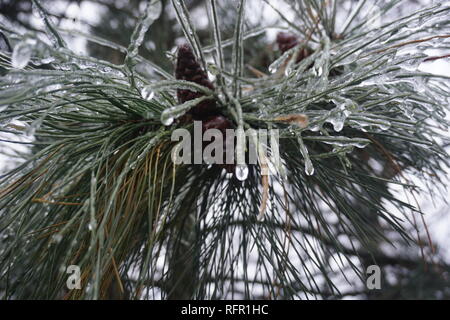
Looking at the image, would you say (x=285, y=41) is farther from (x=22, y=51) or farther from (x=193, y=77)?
(x=22, y=51)

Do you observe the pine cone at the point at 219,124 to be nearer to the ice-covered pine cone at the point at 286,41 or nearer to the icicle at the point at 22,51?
the icicle at the point at 22,51

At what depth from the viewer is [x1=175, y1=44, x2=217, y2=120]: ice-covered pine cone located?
69 cm

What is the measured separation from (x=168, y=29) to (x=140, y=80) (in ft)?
3.28

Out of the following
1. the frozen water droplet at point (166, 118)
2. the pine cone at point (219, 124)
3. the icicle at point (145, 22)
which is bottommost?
the frozen water droplet at point (166, 118)

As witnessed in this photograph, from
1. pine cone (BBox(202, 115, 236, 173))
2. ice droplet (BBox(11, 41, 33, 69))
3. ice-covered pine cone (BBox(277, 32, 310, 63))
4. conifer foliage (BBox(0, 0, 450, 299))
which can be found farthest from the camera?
ice-covered pine cone (BBox(277, 32, 310, 63))

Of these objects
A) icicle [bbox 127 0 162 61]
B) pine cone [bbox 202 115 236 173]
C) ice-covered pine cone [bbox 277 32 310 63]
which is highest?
ice-covered pine cone [bbox 277 32 310 63]

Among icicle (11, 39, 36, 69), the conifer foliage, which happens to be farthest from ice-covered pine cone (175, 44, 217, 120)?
icicle (11, 39, 36, 69)

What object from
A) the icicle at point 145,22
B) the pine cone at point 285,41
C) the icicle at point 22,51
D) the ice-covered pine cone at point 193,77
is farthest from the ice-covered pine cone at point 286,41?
the icicle at point 22,51

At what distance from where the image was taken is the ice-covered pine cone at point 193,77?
692 mm

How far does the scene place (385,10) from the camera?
0.81m

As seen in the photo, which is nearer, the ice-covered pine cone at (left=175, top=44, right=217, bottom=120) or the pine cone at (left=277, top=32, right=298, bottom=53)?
the ice-covered pine cone at (left=175, top=44, right=217, bottom=120)

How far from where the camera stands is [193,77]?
0.70 m

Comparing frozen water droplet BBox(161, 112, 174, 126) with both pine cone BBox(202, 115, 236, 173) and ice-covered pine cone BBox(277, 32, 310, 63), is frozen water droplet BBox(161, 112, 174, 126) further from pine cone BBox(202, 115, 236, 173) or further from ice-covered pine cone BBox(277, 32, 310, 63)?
ice-covered pine cone BBox(277, 32, 310, 63)

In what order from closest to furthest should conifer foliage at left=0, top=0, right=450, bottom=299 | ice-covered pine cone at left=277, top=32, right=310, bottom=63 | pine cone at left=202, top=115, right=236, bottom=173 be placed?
conifer foliage at left=0, top=0, right=450, bottom=299 < pine cone at left=202, top=115, right=236, bottom=173 < ice-covered pine cone at left=277, top=32, right=310, bottom=63
